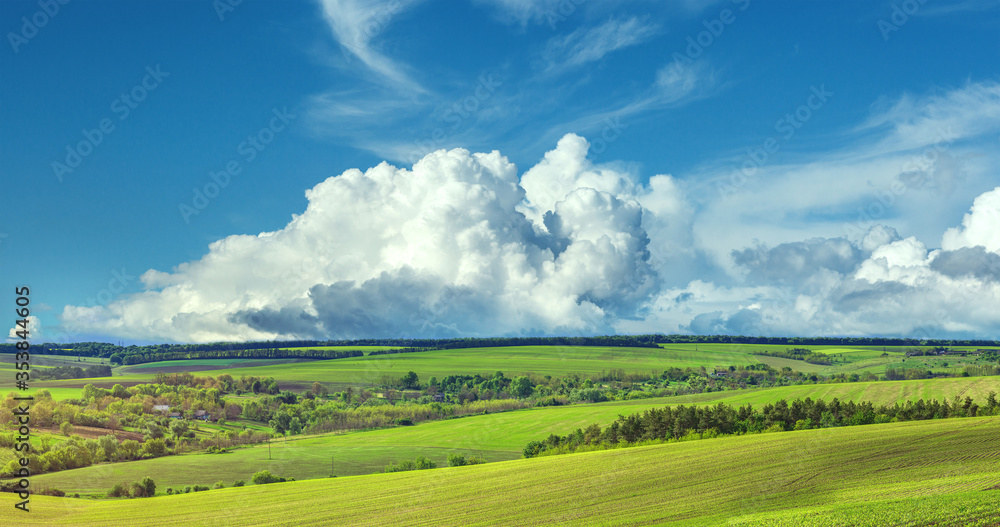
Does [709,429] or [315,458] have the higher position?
[709,429]

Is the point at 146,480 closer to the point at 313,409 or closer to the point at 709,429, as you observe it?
the point at 709,429

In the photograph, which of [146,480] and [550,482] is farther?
[146,480]

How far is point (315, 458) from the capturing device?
438 feet

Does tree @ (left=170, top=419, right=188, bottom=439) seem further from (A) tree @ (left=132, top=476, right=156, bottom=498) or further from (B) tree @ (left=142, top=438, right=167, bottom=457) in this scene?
(A) tree @ (left=132, top=476, right=156, bottom=498)

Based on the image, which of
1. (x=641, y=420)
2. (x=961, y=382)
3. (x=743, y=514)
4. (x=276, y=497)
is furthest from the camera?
(x=961, y=382)

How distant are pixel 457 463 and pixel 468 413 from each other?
81712 millimetres

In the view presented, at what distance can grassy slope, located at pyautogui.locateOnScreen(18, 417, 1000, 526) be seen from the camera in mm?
42625

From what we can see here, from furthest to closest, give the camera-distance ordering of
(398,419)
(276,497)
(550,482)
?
(398,419), (276,497), (550,482)

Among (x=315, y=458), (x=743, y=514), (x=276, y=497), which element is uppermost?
(x=743, y=514)

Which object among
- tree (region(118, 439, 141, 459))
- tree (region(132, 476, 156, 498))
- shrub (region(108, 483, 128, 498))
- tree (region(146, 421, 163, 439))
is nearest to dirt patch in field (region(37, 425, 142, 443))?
tree (region(146, 421, 163, 439))

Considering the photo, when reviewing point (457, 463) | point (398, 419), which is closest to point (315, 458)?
point (457, 463)

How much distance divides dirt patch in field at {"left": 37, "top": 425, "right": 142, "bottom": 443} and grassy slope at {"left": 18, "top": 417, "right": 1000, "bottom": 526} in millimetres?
71768

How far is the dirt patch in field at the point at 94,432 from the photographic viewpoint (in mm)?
131200

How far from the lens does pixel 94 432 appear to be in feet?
456
